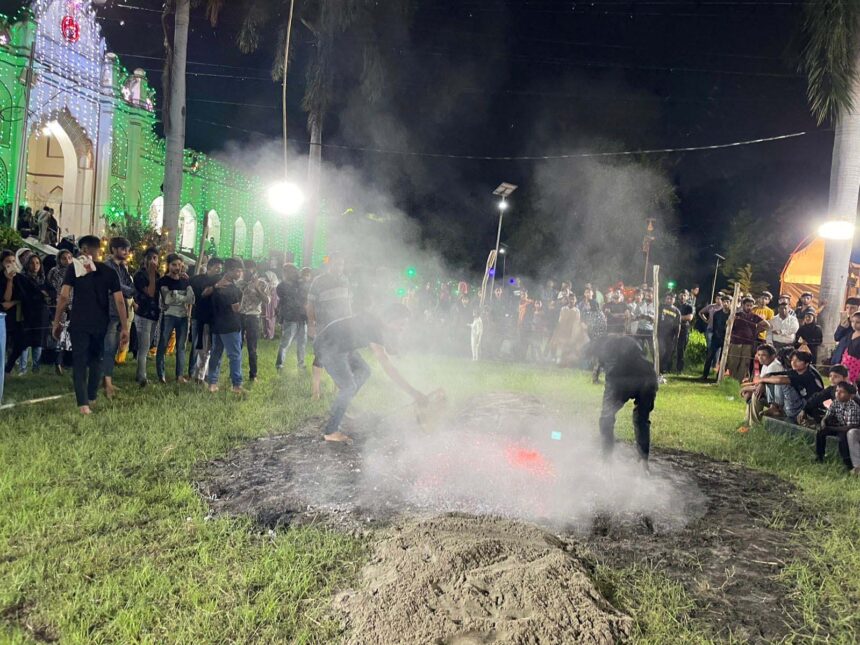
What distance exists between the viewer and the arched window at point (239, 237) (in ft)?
101

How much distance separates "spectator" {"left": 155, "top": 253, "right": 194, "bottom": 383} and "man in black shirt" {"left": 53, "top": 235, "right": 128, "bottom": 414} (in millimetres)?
1556

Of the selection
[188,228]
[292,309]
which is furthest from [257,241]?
[292,309]

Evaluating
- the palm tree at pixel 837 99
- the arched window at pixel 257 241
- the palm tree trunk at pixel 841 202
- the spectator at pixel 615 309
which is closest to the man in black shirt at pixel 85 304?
the spectator at pixel 615 309

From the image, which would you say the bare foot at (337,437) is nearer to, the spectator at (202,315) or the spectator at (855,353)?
the spectator at (202,315)

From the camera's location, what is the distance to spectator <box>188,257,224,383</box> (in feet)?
27.8

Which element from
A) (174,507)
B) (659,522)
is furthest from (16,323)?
(659,522)

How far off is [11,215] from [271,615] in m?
18.4

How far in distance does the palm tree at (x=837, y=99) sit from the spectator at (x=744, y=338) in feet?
7.01

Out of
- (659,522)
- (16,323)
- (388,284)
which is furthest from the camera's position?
(388,284)

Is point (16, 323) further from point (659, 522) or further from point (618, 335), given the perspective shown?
point (659, 522)

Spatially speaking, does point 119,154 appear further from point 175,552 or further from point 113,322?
point 175,552

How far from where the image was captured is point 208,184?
27.6 meters

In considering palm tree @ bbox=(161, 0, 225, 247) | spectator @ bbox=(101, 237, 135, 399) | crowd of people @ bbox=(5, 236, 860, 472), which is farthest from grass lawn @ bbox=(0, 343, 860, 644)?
palm tree @ bbox=(161, 0, 225, 247)

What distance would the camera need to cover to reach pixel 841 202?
514 inches
